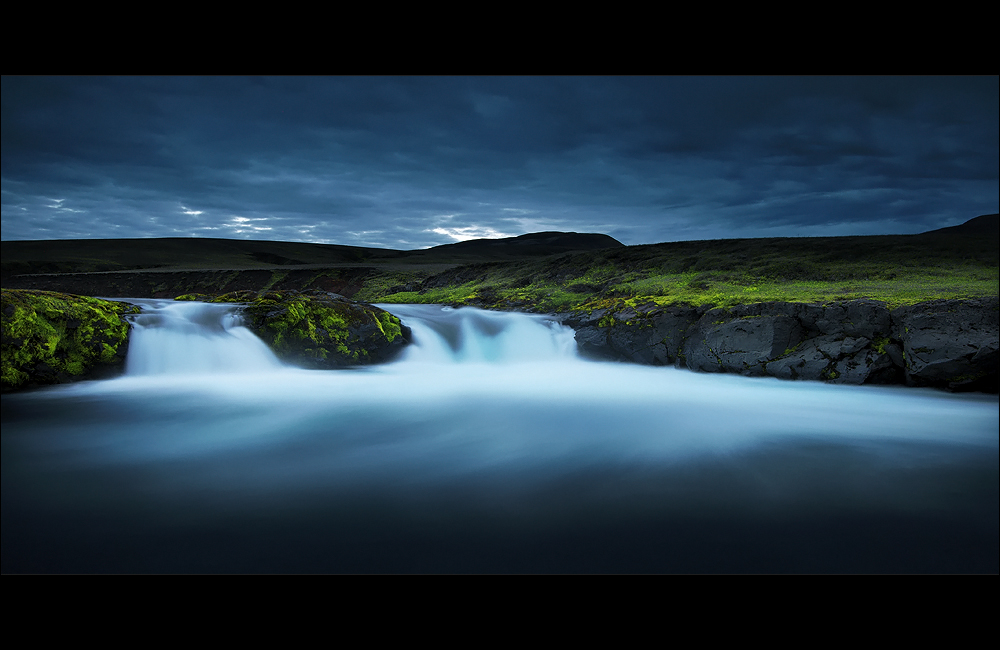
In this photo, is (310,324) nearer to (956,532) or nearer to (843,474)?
(843,474)

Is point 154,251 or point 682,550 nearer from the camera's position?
point 682,550

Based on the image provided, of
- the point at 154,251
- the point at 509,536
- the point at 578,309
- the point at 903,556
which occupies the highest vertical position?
the point at 154,251

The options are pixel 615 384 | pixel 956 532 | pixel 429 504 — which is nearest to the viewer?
pixel 956 532

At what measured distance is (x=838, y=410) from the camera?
624 cm

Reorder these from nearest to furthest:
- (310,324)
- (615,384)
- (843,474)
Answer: (843,474) → (615,384) → (310,324)

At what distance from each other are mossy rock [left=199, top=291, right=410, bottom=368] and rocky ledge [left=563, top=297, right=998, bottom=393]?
16.3 ft

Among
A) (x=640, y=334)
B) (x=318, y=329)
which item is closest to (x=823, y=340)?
(x=640, y=334)

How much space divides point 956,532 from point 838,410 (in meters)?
3.05

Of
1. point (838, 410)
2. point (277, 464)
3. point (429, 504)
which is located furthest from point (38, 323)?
point (838, 410)

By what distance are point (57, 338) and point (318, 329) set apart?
381 centimetres

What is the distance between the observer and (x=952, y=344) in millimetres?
6473

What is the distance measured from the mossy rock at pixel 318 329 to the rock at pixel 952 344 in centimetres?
921

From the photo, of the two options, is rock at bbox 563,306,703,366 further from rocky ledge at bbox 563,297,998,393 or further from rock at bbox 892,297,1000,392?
rock at bbox 892,297,1000,392

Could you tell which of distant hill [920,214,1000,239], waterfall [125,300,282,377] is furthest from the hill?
waterfall [125,300,282,377]
